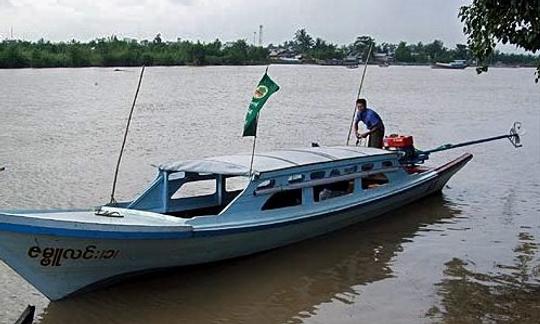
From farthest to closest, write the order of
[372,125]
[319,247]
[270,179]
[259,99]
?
[372,125]
[319,247]
[270,179]
[259,99]

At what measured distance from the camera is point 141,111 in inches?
1467

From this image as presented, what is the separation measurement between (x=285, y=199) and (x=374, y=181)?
3410mm

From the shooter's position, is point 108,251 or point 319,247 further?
point 319,247

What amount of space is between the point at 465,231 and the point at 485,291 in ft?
11.7

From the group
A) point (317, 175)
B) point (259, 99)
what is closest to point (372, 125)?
point (317, 175)

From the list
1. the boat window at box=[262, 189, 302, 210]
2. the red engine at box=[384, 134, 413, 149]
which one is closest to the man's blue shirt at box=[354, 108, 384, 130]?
the red engine at box=[384, 134, 413, 149]

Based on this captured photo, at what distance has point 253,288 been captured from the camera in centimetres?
1030

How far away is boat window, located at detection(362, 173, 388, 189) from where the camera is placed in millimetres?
13984

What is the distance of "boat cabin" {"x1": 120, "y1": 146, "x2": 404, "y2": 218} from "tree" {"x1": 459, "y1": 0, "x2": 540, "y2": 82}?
3.74m

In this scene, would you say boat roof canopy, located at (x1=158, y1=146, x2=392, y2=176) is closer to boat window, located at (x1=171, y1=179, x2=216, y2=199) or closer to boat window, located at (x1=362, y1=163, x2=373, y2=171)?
boat window, located at (x1=362, y1=163, x2=373, y2=171)

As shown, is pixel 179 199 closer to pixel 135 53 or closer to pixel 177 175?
pixel 177 175

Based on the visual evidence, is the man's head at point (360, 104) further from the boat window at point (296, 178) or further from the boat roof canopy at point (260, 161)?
the boat window at point (296, 178)

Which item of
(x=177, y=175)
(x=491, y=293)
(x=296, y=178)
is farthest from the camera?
(x=296, y=178)

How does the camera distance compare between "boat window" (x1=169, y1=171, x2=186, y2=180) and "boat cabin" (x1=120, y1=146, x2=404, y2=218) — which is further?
"boat window" (x1=169, y1=171, x2=186, y2=180)
